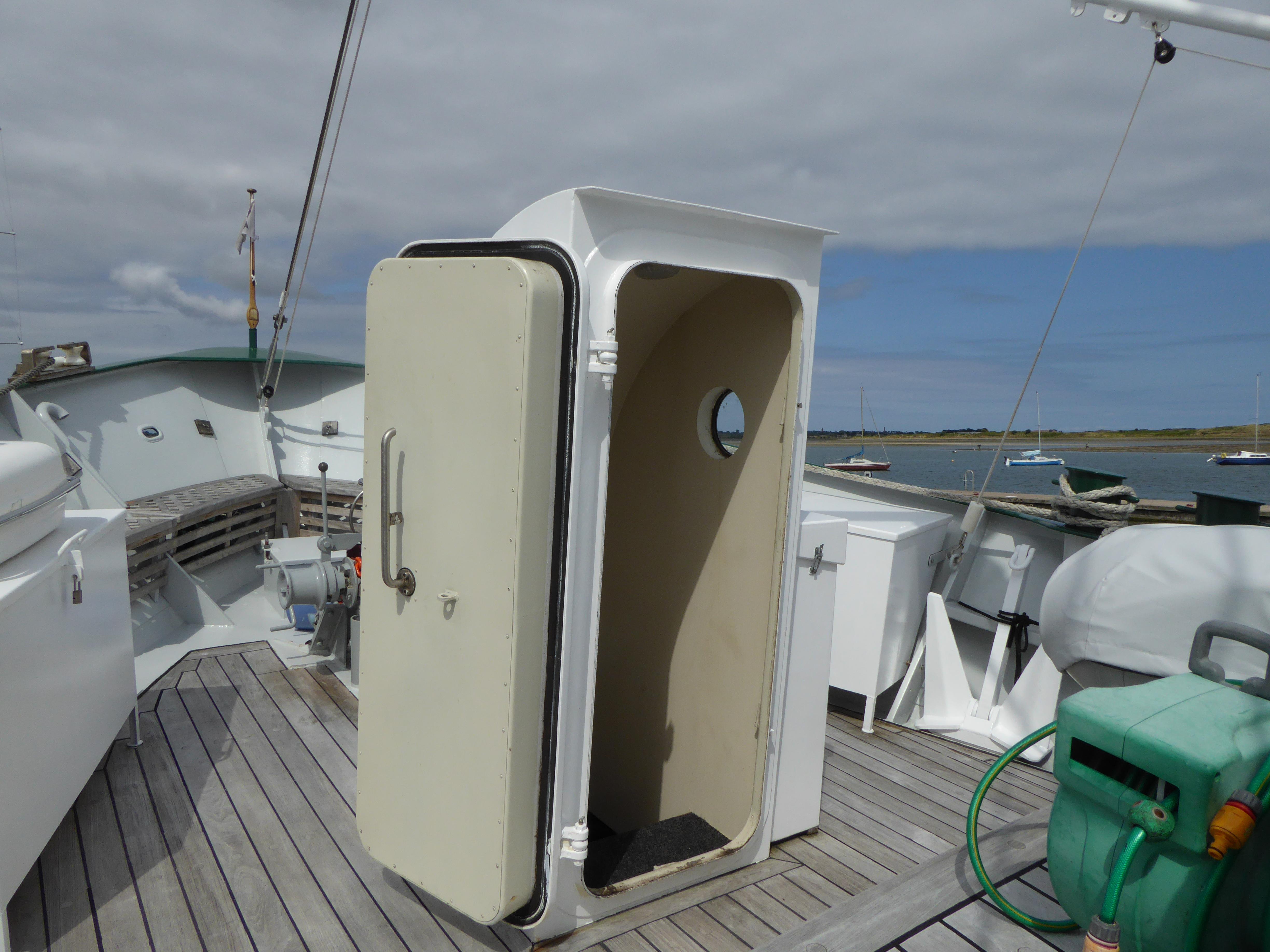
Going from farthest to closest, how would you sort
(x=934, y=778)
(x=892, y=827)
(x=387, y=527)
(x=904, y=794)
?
(x=934, y=778) < (x=904, y=794) < (x=892, y=827) < (x=387, y=527)

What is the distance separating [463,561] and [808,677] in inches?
52.6

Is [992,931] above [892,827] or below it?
above

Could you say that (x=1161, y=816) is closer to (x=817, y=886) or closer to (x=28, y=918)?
(x=817, y=886)

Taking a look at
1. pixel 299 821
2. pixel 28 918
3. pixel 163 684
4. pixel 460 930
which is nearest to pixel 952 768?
pixel 460 930

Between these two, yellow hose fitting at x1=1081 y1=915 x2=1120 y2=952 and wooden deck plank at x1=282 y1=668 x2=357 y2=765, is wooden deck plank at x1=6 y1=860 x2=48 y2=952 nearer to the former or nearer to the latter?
wooden deck plank at x1=282 y1=668 x2=357 y2=765

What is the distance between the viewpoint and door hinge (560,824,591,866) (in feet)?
6.89

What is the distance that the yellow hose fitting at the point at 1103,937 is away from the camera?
5.15ft

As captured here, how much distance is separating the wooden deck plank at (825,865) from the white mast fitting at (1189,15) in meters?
3.10

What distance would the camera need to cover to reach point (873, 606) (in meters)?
3.78

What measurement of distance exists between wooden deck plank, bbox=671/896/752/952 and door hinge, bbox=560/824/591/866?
41 centimetres

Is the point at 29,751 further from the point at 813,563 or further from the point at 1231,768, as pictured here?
the point at 1231,768

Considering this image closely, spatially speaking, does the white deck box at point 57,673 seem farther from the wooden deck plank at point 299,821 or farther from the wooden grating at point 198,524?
the wooden grating at point 198,524

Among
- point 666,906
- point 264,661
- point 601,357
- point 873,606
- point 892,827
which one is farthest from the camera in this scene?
point 264,661

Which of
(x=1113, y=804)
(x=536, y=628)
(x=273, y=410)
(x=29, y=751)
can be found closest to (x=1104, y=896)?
(x=1113, y=804)
